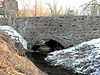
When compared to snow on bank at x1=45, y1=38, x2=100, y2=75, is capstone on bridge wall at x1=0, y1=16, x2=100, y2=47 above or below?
above

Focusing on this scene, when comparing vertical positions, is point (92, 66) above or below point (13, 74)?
below

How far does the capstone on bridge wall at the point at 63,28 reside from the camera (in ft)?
46.2

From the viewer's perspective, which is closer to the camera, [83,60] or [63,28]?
[83,60]

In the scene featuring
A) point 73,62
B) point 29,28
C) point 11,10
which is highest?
point 11,10

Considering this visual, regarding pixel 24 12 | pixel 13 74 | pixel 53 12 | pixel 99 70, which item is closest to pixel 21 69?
pixel 13 74

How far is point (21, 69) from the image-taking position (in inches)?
182

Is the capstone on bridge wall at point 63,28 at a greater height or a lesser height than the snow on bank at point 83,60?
greater

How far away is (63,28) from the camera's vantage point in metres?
14.6

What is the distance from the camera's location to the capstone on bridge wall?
46.2 feet

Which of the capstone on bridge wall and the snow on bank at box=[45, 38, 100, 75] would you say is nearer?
the snow on bank at box=[45, 38, 100, 75]

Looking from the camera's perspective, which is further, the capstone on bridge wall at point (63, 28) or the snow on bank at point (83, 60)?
the capstone on bridge wall at point (63, 28)

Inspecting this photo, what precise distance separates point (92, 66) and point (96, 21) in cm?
591

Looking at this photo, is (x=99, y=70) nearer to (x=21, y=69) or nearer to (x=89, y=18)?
(x=21, y=69)

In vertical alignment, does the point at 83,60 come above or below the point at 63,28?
below
